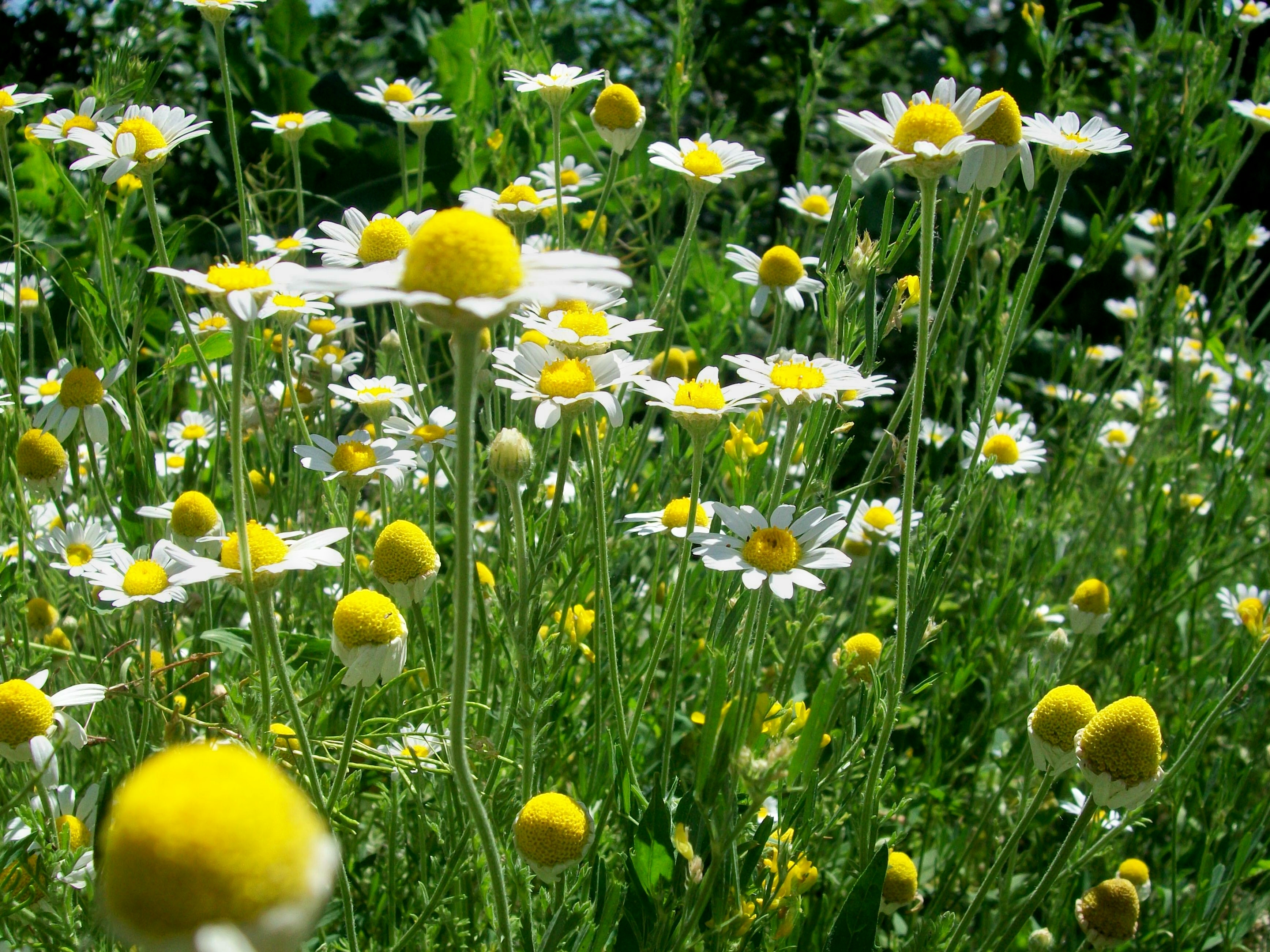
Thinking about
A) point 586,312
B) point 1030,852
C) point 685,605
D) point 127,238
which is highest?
point 586,312

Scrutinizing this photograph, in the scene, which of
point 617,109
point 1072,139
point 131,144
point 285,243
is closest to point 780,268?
point 617,109

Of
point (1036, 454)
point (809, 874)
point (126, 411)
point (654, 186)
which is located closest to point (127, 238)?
point (126, 411)

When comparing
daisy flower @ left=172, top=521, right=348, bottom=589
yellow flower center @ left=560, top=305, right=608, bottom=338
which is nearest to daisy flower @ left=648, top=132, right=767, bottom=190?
yellow flower center @ left=560, top=305, right=608, bottom=338

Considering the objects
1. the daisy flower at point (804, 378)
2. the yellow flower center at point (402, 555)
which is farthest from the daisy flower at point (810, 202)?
A: the yellow flower center at point (402, 555)

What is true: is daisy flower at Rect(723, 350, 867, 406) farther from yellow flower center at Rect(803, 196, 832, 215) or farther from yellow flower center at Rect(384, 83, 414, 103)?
yellow flower center at Rect(384, 83, 414, 103)

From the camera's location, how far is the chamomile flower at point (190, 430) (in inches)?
A: 81.0

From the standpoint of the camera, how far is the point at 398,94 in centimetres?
208

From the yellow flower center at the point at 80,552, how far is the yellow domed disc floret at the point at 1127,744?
1352mm

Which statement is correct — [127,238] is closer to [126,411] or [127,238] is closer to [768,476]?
[126,411]

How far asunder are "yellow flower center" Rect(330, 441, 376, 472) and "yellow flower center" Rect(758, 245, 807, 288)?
2.46 feet

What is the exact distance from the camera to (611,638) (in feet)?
3.78

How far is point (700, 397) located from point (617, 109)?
22.7 inches

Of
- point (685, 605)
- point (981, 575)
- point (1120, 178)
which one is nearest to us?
point (685, 605)

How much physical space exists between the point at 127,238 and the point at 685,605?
1.35 m
